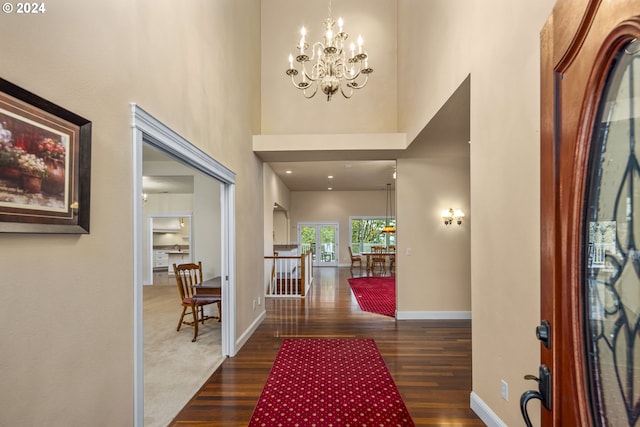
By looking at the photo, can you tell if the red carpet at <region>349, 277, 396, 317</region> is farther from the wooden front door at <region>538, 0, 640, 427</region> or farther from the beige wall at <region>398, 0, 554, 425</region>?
the wooden front door at <region>538, 0, 640, 427</region>

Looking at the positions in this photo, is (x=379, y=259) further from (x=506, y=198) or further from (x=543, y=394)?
(x=543, y=394)

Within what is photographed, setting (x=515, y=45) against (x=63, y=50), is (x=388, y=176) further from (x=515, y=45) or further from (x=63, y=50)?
(x=63, y=50)

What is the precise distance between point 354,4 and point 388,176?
559 cm

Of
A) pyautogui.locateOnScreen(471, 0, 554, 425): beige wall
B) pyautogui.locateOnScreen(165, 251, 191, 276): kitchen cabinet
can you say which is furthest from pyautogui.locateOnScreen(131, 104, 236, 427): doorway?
pyautogui.locateOnScreen(165, 251, 191, 276): kitchen cabinet

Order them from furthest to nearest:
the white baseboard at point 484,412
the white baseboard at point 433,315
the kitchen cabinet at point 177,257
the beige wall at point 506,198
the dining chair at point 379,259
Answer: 1. the dining chair at point 379,259
2. the kitchen cabinet at point 177,257
3. the white baseboard at point 433,315
4. the white baseboard at point 484,412
5. the beige wall at point 506,198

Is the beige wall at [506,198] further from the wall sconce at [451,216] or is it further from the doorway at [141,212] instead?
the wall sconce at [451,216]

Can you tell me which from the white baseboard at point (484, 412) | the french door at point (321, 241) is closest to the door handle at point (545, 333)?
the white baseboard at point (484, 412)

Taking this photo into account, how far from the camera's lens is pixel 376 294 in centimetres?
745

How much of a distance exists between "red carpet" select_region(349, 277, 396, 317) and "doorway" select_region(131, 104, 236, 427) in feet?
9.86

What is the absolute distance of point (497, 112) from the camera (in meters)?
2.19

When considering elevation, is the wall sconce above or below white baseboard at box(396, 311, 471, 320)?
above

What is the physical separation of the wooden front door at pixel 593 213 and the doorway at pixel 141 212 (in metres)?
2.00

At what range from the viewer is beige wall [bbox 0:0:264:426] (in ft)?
4.01

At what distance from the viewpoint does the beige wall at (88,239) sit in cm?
122
